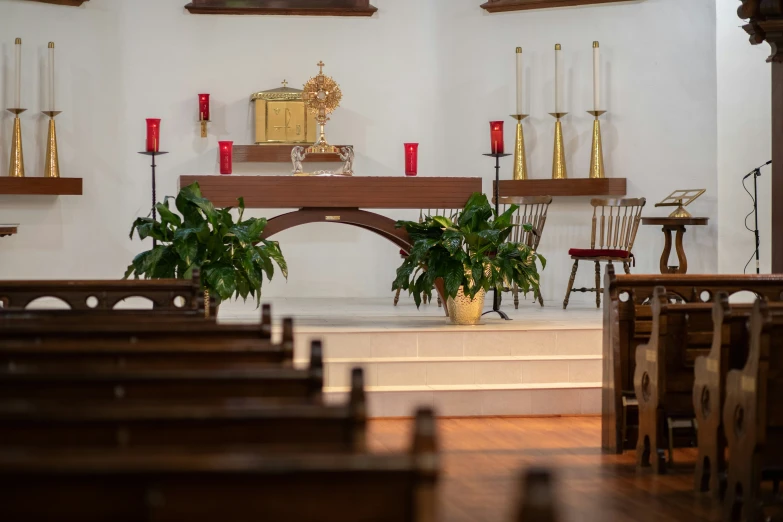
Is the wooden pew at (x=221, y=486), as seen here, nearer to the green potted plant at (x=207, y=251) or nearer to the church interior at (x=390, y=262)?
the church interior at (x=390, y=262)

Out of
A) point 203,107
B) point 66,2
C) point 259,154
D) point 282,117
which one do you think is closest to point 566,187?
point 282,117

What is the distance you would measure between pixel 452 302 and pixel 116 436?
447 cm

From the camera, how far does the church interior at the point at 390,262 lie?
1.62 meters

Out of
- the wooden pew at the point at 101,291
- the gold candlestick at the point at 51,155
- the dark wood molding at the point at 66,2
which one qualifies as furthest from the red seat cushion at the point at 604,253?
the dark wood molding at the point at 66,2

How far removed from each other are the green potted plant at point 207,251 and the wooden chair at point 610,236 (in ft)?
8.11

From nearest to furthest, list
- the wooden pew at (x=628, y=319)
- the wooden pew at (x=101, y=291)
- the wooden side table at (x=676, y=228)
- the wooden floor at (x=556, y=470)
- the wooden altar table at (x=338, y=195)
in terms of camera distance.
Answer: the wooden floor at (x=556, y=470)
the wooden pew at (x=101, y=291)
the wooden pew at (x=628, y=319)
the wooden altar table at (x=338, y=195)
the wooden side table at (x=676, y=228)

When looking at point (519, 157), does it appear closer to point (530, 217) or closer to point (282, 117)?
point (530, 217)

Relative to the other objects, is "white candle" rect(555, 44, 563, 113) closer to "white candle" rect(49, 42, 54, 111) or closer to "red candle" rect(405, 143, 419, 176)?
"red candle" rect(405, 143, 419, 176)

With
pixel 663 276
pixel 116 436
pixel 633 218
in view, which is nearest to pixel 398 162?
pixel 633 218

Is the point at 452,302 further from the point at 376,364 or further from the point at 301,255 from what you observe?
the point at 301,255

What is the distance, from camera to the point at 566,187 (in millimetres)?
8328

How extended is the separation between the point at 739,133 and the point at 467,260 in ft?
11.7

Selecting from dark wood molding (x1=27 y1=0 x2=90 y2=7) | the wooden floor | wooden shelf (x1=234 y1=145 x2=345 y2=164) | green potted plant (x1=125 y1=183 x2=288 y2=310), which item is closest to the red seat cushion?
the wooden floor

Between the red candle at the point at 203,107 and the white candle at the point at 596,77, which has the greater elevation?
the white candle at the point at 596,77
